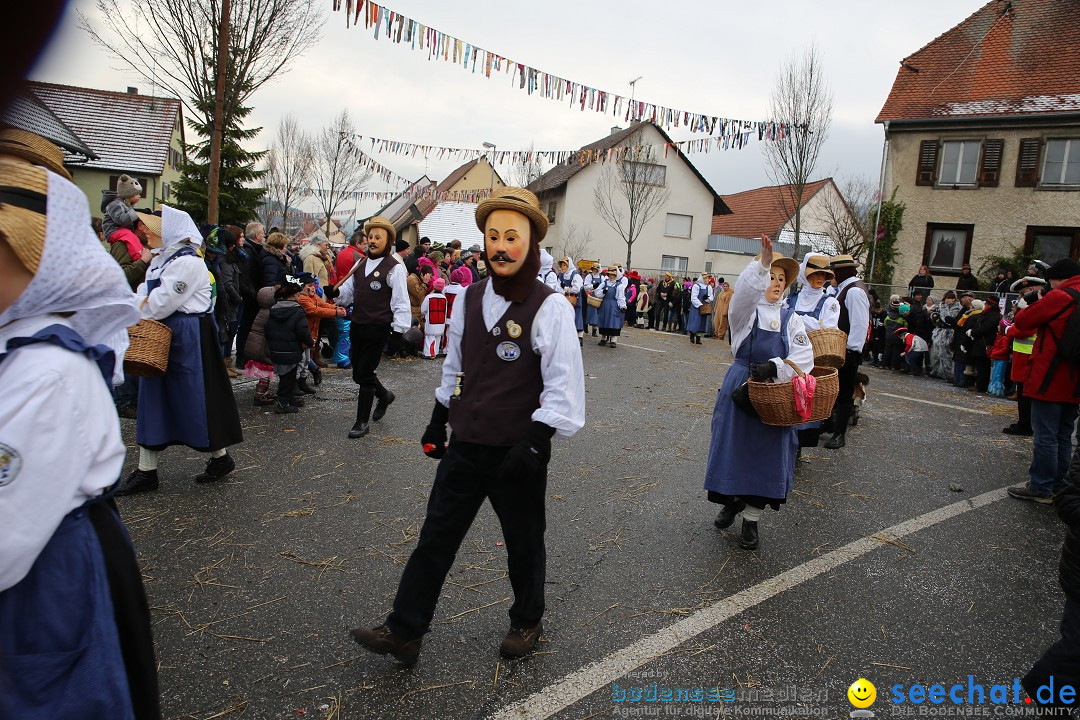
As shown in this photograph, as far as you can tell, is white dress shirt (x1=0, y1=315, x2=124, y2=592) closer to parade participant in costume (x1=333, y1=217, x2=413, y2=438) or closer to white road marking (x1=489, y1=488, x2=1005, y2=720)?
white road marking (x1=489, y1=488, x2=1005, y2=720)

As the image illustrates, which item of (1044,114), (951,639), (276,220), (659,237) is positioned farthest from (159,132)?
(951,639)

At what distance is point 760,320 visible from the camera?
4.61 metres

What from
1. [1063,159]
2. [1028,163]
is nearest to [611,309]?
[1028,163]

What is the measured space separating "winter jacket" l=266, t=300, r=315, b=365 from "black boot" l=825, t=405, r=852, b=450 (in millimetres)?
5995

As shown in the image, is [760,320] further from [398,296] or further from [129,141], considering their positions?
[129,141]

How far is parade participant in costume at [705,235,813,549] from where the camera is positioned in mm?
4461

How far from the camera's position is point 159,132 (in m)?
35.4

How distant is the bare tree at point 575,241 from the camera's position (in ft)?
119

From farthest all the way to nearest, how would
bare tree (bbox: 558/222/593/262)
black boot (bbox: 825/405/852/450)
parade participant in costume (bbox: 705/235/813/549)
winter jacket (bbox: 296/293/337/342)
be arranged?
Result: bare tree (bbox: 558/222/593/262) < winter jacket (bbox: 296/293/337/342) < black boot (bbox: 825/405/852/450) < parade participant in costume (bbox: 705/235/813/549)

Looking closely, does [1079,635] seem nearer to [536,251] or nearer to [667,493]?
[536,251]

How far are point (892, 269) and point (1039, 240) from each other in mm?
4224

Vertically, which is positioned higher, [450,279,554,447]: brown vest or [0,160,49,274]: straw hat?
[0,160,49,274]: straw hat

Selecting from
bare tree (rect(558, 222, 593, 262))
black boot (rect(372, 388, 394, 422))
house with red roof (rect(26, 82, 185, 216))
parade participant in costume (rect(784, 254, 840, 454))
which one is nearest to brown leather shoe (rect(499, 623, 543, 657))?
parade participant in costume (rect(784, 254, 840, 454))

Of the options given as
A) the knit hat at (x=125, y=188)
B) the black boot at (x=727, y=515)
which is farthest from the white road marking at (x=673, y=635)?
the knit hat at (x=125, y=188)
